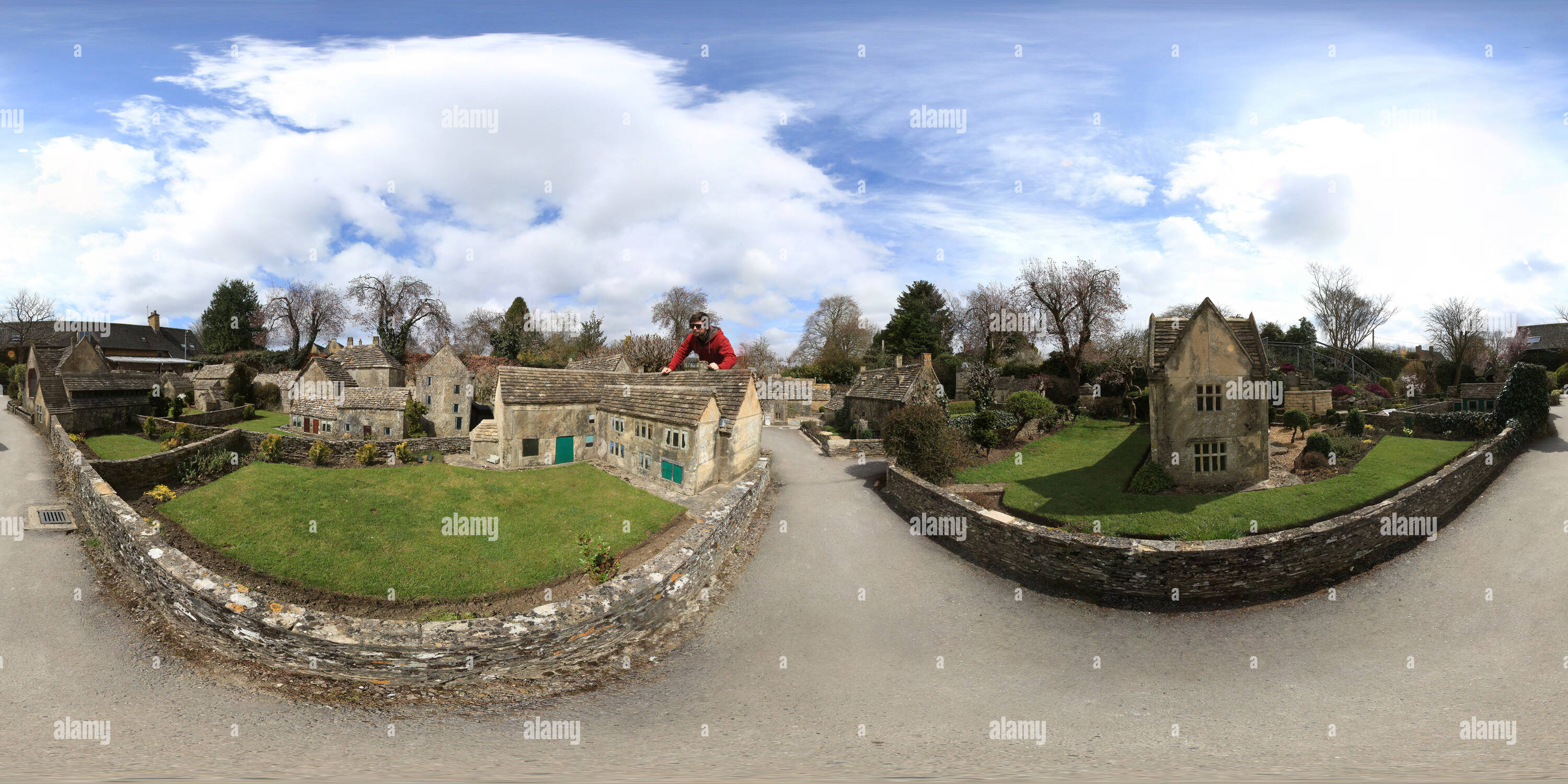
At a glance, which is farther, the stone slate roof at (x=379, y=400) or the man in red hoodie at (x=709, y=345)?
the stone slate roof at (x=379, y=400)

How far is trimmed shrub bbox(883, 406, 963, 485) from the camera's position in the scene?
21156 mm

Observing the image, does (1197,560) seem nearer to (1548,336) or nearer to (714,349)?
(714,349)

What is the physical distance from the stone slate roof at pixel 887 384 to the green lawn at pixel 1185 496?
9.71 meters

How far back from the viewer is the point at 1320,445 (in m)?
19.8

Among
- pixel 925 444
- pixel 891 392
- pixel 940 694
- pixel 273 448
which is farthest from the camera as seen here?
pixel 891 392

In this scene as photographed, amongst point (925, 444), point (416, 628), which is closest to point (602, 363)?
point (925, 444)

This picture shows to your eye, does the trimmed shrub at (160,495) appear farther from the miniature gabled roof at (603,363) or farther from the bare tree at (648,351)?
the bare tree at (648,351)

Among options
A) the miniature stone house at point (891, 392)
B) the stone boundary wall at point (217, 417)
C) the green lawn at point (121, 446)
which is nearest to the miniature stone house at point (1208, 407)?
the miniature stone house at point (891, 392)

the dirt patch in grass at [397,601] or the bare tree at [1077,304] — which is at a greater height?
the bare tree at [1077,304]

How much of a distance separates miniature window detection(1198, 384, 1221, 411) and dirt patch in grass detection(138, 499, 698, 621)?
17.9m

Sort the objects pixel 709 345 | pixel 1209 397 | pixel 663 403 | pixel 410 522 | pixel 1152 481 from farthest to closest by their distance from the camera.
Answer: pixel 663 403 → pixel 709 345 → pixel 1152 481 → pixel 1209 397 → pixel 410 522

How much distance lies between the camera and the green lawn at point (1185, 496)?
49.9 ft

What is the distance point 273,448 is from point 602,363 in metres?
19.2

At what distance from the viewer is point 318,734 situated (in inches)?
294
